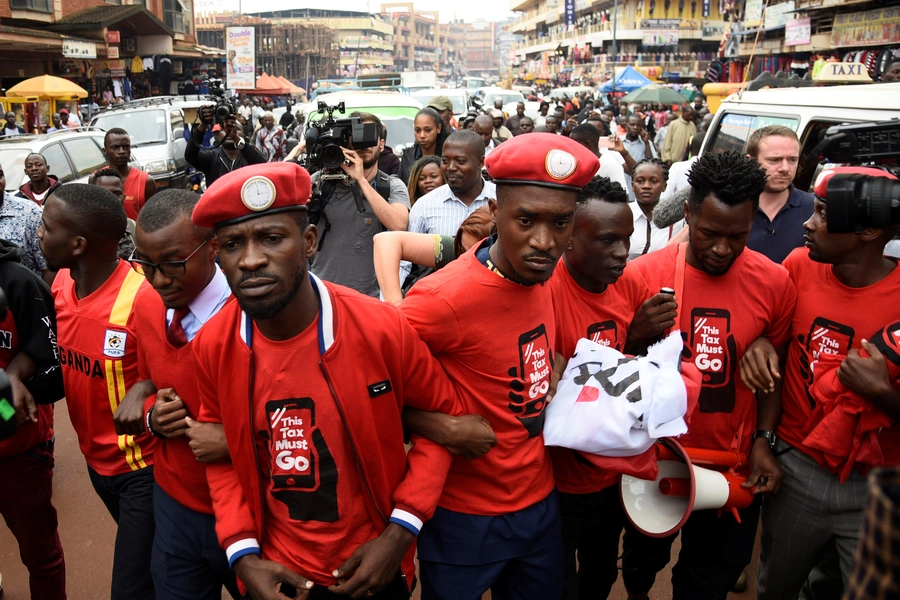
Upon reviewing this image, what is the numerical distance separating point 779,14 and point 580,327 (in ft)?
103

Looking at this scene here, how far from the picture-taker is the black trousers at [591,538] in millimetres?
2711

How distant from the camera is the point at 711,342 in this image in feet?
9.16

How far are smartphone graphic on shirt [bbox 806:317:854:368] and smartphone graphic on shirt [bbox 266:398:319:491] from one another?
1.90 m

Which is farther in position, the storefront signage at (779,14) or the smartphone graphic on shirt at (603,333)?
the storefront signage at (779,14)

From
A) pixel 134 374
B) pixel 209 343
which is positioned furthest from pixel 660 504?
pixel 134 374

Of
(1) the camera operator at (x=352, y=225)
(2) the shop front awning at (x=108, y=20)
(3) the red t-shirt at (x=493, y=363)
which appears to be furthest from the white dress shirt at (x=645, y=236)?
(2) the shop front awning at (x=108, y=20)

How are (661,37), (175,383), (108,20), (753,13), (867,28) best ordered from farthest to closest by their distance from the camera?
(661,37) < (753,13) < (108,20) < (867,28) < (175,383)

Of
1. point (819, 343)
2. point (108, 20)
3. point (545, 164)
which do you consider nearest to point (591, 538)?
point (819, 343)

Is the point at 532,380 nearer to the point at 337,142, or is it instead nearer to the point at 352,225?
the point at 352,225

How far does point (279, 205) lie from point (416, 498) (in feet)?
3.12

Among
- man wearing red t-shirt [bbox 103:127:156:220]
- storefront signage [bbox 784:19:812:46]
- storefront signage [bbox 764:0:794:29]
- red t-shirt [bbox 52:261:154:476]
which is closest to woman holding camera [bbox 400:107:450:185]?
man wearing red t-shirt [bbox 103:127:156:220]

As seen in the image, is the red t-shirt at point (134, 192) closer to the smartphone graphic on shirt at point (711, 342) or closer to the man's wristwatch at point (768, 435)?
the smartphone graphic on shirt at point (711, 342)

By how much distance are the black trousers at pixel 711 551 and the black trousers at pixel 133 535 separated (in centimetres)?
200

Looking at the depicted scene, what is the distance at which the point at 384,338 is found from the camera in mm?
2055
